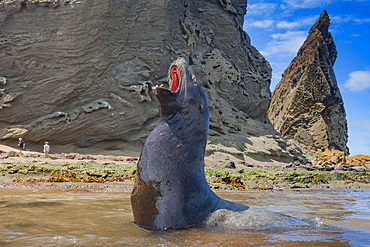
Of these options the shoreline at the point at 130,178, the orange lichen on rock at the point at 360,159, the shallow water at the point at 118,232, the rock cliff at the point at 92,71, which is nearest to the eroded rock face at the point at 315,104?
the orange lichen on rock at the point at 360,159

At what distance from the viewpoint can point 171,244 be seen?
2506mm

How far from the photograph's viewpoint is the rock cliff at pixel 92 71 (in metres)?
18.1

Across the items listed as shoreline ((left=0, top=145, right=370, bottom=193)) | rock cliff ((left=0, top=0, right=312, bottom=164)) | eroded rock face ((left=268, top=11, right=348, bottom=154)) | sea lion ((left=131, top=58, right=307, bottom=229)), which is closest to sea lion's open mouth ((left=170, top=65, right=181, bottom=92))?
sea lion ((left=131, top=58, right=307, bottom=229))

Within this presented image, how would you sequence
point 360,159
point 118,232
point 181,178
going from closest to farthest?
point 118,232
point 181,178
point 360,159

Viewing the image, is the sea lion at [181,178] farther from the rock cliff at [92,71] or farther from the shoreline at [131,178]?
the rock cliff at [92,71]

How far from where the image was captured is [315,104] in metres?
42.5

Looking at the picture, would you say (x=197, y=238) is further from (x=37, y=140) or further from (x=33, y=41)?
(x=33, y=41)

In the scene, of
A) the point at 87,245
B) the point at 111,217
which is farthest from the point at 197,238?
the point at 111,217

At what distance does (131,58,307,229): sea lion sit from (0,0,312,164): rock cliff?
16328 mm

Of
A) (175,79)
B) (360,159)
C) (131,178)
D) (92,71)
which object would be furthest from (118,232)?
(360,159)

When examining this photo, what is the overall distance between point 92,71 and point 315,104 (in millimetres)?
32357

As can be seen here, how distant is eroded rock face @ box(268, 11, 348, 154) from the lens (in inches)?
1656

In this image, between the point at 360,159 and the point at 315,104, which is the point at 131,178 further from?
the point at 315,104

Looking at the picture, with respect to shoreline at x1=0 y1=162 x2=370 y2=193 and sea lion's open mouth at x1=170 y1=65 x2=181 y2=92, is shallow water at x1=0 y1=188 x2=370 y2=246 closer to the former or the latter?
sea lion's open mouth at x1=170 y1=65 x2=181 y2=92
